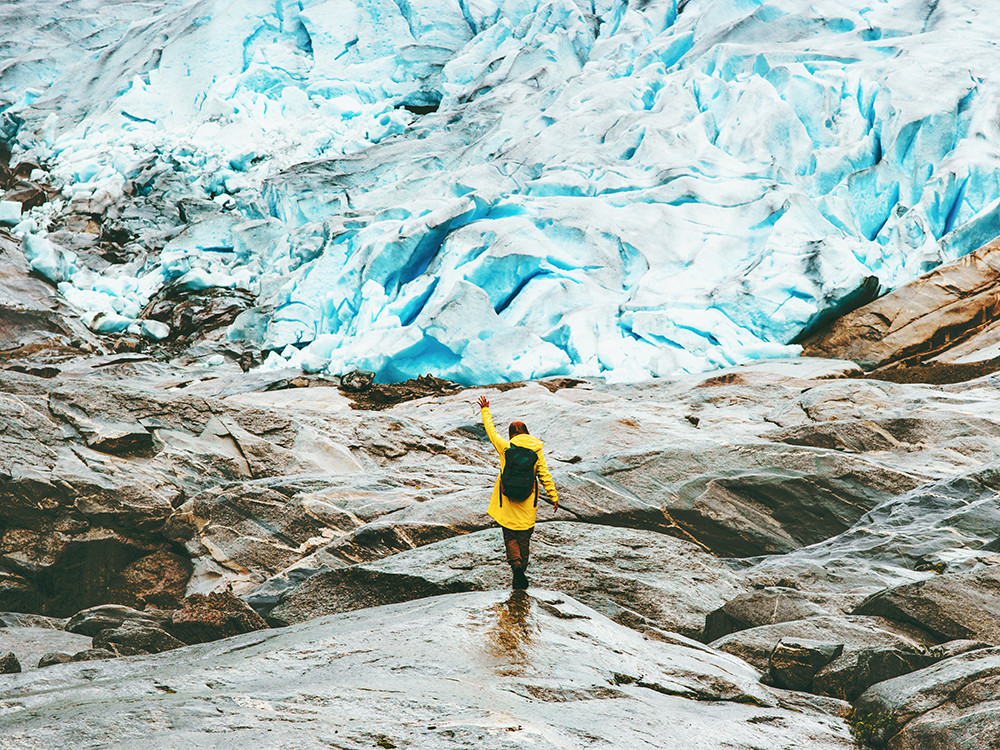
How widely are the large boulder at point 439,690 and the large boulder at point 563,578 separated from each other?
0.60 m

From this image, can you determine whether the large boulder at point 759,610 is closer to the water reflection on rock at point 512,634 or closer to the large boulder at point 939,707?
the large boulder at point 939,707

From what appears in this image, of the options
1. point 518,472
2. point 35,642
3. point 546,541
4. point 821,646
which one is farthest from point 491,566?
point 35,642

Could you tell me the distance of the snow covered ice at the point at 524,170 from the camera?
14.1m

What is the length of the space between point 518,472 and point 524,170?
1454cm

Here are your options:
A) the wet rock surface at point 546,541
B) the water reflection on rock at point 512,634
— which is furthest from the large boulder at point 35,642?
the water reflection on rock at point 512,634

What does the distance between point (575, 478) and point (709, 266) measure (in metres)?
9.23

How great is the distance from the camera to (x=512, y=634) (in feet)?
12.7

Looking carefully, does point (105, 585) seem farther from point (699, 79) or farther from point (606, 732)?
point (699, 79)

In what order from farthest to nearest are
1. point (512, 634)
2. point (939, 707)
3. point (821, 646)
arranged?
point (821, 646) < point (512, 634) < point (939, 707)

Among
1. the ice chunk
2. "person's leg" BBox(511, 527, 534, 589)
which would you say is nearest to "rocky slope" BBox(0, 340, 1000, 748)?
"person's leg" BBox(511, 527, 534, 589)

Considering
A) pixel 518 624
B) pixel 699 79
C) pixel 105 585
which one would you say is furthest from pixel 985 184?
pixel 105 585

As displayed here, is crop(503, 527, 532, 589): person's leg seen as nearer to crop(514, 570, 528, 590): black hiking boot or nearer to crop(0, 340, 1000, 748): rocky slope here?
crop(514, 570, 528, 590): black hiking boot

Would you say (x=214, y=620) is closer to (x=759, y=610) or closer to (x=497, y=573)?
(x=497, y=573)

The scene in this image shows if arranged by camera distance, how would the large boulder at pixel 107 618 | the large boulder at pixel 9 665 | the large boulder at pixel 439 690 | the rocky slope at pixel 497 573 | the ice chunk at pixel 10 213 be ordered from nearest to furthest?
1. the large boulder at pixel 439 690
2. the rocky slope at pixel 497 573
3. the large boulder at pixel 9 665
4. the large boulder at pixel 107 618
5. the ice chunk at pixel 10 213
